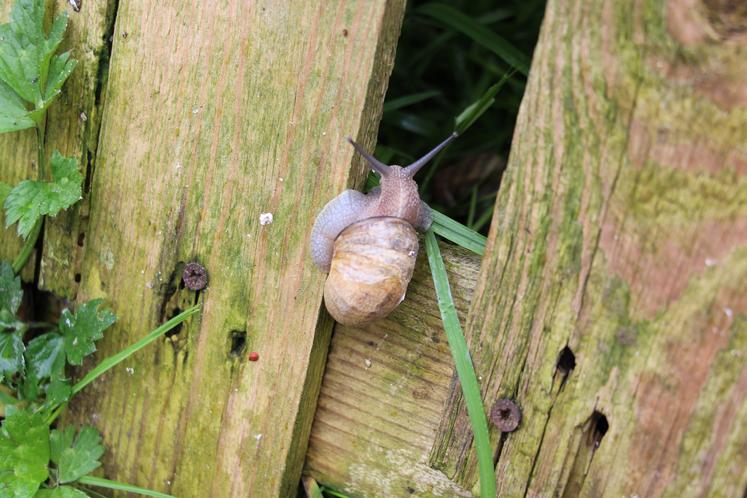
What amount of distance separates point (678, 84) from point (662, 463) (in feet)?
2.06

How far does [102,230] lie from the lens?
62.5 inches

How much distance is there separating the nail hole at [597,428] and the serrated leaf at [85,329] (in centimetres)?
104

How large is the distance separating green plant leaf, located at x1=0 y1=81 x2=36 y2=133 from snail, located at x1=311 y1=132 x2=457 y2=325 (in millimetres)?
705

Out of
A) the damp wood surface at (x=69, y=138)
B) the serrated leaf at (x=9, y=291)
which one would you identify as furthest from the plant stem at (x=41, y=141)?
the serrated leaf at (x=9, y=291)

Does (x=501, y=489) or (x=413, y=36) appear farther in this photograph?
(x=413, y=36)

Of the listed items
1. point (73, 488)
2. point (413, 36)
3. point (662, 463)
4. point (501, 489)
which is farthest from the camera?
point (413, 36)

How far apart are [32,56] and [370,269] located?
0.88 metres

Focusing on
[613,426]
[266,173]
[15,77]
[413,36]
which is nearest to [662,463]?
[613,426]

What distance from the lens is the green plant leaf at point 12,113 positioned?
4.91 ft

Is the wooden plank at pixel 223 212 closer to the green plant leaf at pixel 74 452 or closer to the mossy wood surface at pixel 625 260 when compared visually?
the green plant leaf at pixel 74 452

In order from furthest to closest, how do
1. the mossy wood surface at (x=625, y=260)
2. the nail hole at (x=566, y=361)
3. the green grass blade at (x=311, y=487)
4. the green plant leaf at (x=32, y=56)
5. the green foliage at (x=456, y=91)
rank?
the green foliage at (x=456, y=91) < the green grass blade at (x=311, y=487) < the green plant leaf at (x=32, y=56) < the nail hole at (x=566, y=361) < the mossy wood surface at (x=625, y=260)

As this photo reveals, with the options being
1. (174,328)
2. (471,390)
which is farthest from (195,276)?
(471,390)

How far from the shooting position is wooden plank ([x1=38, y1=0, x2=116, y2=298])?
1502mm

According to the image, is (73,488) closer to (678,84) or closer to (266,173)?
(266,173)
